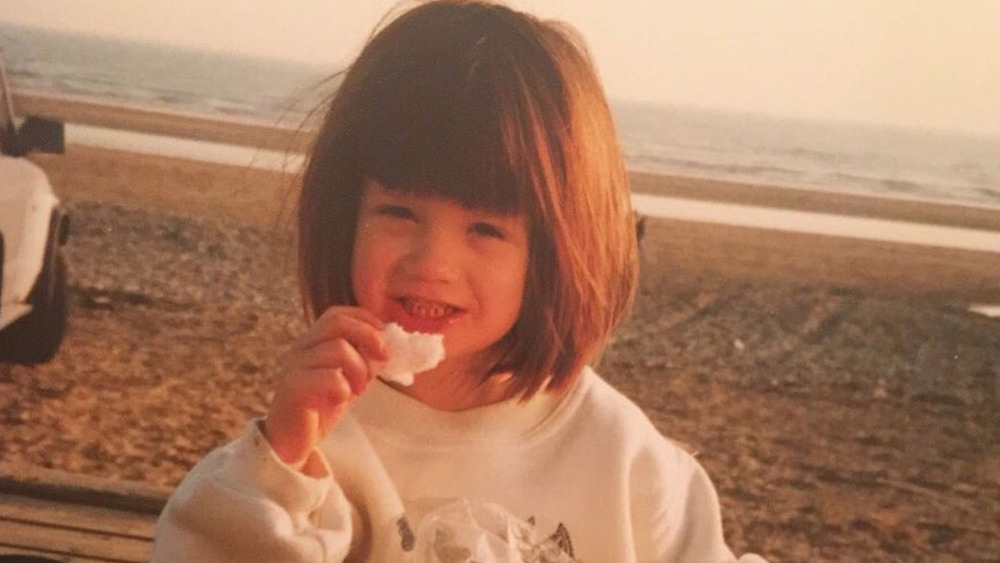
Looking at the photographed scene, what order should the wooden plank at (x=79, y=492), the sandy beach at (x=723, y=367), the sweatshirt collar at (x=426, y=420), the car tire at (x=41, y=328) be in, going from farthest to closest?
the car tire at (x=41, y=328) → the sandy beach at (x=723, y=367) → the wooden plank at (x=79, y=492) → the sweatshirt collar at (x=426, y=420)

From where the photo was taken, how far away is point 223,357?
2.59 m

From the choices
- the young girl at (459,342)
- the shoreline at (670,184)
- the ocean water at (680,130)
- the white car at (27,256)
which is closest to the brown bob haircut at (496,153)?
the young girl at (459,342)

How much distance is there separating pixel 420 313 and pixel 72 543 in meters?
0.73

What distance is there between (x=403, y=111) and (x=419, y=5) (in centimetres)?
10

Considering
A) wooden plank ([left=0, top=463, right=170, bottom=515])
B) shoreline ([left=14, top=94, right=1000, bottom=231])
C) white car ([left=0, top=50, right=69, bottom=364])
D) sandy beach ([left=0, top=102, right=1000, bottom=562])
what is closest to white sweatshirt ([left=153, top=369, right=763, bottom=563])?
sandy beach ([left=0, top=102, right=1000, bottom=562])

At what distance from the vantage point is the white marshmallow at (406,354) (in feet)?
2.20

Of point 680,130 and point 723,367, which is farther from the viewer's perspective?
point 680,130

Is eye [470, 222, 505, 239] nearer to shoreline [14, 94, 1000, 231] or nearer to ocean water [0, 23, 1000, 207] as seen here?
ocean water [0, 23, 1000, 207]

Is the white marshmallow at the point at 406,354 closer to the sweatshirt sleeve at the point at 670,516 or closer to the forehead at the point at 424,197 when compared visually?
the forehead at the point at 424,197

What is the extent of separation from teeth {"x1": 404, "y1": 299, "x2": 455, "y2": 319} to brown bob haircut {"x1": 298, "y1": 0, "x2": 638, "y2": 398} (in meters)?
0.06

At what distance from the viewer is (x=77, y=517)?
53.1 inches

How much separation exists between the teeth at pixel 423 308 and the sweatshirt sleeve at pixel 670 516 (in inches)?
7.5

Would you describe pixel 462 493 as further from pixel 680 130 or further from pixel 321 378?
pixel 680 130

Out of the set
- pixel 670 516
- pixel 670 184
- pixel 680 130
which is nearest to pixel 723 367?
pixel 670 516
